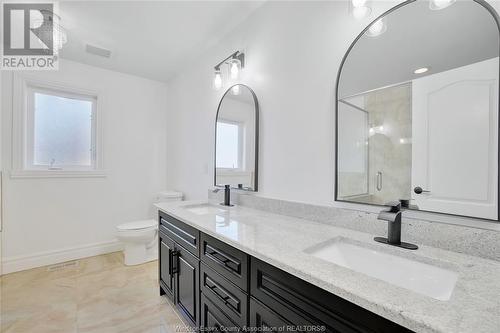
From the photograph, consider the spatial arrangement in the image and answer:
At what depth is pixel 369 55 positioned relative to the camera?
1.21 m

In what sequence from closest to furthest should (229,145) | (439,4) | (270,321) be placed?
Result: 1. (270,321)
2. (439,4)
3. (229,145)

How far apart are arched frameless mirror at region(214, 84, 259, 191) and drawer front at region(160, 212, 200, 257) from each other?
62cm

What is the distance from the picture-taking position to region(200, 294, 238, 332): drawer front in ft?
3.75

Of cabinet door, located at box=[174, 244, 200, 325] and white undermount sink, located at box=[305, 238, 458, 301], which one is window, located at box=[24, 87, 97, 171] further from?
white undermount sink, located at box=[305, 238, 458, 301]

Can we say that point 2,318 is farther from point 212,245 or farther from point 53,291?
point 212,245

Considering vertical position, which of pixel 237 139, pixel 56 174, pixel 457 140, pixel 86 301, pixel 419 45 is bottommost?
pixel 86 301

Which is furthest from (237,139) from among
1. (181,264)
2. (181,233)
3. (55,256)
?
(55,256)

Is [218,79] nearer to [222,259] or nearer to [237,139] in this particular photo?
[237,139]

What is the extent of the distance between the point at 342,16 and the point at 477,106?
0.86 metres

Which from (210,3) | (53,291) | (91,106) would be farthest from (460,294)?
(91,106)

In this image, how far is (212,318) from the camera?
1.26 metres

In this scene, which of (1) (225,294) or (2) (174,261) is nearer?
(1) (225,294)

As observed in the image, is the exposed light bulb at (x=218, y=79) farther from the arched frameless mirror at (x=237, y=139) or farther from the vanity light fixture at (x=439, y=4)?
the vanity light fixture at (x=439, y=4)

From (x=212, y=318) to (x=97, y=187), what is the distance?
250 centimetres
